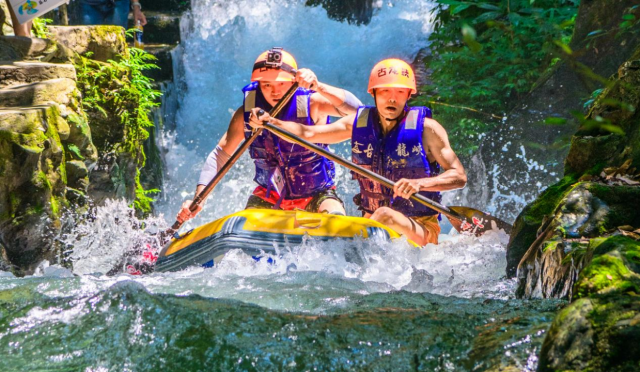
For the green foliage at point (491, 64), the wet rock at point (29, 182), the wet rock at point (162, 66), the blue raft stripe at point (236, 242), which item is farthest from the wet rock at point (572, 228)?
the wet rock at point (162, 66)

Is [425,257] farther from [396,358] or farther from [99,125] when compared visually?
[99,125]

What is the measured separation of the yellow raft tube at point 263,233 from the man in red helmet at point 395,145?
480 mm

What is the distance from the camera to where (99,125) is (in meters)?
7.12

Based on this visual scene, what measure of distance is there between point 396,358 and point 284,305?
3.28ft

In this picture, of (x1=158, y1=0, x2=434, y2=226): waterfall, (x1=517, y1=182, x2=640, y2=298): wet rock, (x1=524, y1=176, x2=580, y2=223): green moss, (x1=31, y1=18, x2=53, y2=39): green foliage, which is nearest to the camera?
(x1=517, y1=182, x2=640, y2=298): wet rock

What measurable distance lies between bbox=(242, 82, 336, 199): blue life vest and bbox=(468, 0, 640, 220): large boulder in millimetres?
4242

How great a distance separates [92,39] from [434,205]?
4091mm

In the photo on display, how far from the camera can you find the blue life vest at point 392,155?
525 centimetres

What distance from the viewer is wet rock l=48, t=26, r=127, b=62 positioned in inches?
276

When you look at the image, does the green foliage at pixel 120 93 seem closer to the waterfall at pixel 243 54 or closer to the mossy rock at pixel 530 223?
the waterfall at pixel 243 54

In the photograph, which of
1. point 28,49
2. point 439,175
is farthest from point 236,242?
point 28,49

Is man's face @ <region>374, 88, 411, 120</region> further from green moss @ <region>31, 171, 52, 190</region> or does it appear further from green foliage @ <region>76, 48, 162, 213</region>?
green foliage @ <region>76, 48, 162, 213</region>

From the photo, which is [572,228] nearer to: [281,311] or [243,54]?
[281,311]

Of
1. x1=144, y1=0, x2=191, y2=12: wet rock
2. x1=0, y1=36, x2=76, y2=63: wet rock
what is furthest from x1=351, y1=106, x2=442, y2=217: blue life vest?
x1=144, y1=0, x2=191, y2=12: wet rock
